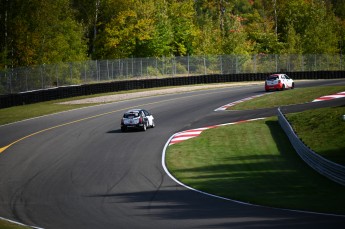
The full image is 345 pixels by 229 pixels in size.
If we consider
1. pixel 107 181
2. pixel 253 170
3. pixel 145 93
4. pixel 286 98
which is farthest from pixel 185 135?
pixel 145 93

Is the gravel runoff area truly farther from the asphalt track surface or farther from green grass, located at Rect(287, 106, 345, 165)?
green grass, located at Rect(287, 106, 345, 165)

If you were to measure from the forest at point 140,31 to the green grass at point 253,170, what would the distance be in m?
36.6

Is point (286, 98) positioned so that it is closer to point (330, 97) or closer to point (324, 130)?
point (330, 97)

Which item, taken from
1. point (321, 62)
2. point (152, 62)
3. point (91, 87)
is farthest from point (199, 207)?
point (321, 62)

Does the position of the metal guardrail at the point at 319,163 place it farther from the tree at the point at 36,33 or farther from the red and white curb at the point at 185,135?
the tree at the point at 36,33

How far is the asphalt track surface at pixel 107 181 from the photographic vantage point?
18.5m

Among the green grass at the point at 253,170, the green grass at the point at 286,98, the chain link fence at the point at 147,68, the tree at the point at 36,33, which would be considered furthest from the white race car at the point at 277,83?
the tree at the point at 36,33

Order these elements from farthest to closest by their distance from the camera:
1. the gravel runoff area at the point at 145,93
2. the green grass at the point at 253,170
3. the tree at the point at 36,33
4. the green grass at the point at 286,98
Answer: the tree at the point at 36,33, the gravel runoff area at the point at 145,93, the green grass at the point at 286,98, the green grass at the point at 253,170

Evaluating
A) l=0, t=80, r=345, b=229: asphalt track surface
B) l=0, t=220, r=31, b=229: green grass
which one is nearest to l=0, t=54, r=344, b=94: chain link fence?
l=0, t=80, r=345, b=229: asphalt track surface

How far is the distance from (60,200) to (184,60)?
52.3 meters

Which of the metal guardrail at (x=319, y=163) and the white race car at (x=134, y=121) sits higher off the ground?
the white race car at (x=134, y=121)

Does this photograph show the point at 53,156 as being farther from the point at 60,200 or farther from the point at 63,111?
the point at 63,111

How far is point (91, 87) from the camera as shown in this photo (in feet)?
203

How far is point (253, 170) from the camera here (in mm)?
26438
